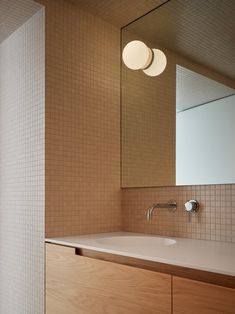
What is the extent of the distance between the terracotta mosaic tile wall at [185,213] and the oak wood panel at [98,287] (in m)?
0.56

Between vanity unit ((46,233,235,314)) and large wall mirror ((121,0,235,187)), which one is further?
large wall mirror ((121,0,235,187))

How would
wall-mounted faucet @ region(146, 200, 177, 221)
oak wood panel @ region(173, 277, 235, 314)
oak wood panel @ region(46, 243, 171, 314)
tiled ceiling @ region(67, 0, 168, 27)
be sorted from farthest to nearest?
tiled ceiling @ region(67, 0, 168, 27)
wall-mounted faucet @ region(146, 200, 177, 221)
oak wood panel @ region(46, 243, 171, 314)
oak wood panel @ region(173, 277, 235, 314)

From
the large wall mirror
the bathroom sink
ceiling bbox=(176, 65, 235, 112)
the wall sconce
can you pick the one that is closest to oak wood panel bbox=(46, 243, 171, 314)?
the bathroom sink

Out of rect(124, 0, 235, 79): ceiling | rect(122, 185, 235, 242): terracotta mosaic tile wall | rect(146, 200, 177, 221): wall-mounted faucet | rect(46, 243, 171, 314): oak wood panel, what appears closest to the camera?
rect(46, 243, 171, 314): oak wood panel

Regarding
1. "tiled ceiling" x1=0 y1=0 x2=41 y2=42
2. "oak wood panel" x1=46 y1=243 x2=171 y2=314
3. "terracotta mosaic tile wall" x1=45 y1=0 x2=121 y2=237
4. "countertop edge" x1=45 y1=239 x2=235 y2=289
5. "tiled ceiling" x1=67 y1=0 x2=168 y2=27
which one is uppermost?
"tiled ceiling" x1=67 y1=0 x2=168 y2=27

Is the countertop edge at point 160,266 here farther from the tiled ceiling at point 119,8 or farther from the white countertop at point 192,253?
the tiled ceiling at point 119,8

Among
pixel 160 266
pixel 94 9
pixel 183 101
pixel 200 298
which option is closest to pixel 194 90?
pixel 183 101

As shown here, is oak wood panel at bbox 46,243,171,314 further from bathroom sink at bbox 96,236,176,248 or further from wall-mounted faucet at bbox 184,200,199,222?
wall-mounted faucet at bbox 184,200,199,222

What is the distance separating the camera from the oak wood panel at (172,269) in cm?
90

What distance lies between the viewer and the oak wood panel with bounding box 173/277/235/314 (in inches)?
34.5

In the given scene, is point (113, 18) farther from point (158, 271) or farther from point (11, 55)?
point (158, 271)

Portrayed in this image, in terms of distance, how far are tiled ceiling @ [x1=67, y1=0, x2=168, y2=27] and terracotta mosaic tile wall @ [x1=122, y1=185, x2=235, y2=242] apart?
1.08 metres

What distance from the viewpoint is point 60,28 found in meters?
1.79

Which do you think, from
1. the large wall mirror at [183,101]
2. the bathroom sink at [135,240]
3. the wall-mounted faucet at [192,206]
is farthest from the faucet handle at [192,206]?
the bathroom sink at [135,240]
